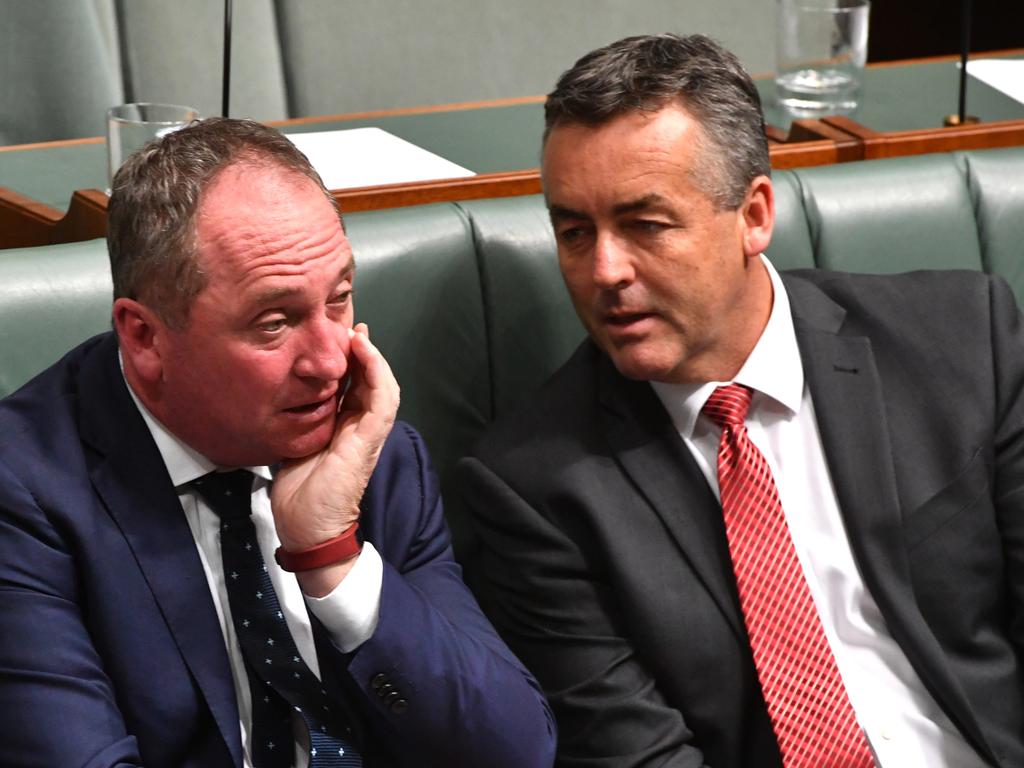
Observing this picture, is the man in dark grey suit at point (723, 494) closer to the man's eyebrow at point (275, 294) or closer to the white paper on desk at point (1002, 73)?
the man's eyebrow at point (275, 294)

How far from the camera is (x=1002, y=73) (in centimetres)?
301

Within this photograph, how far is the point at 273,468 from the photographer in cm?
164

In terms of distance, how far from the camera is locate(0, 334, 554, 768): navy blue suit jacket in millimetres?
1464

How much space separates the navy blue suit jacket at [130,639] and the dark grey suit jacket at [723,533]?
159mm

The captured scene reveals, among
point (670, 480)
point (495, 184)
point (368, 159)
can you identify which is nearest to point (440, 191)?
point (495, 184)

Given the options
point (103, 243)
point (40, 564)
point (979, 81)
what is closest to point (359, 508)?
point (40, 564)

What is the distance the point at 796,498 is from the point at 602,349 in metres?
0.30

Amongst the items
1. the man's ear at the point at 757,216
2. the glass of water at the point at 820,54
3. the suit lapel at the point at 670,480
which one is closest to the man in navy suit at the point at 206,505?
the suit lapel at the point at 670,480

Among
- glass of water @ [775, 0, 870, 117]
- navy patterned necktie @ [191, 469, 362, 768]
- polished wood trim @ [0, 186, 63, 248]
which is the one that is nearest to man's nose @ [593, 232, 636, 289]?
navy patterned necktie @ [191, 469, 362, 768]

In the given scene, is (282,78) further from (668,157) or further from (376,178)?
(668,157)

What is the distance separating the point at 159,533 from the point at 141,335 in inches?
7.7

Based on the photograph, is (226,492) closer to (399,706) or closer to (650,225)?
(399,706)

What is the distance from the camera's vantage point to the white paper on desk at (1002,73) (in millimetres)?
2895

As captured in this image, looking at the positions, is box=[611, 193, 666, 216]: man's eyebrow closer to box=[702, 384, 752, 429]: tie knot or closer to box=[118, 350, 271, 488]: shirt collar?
box=[702, 384, 752, 429]: tie knot
